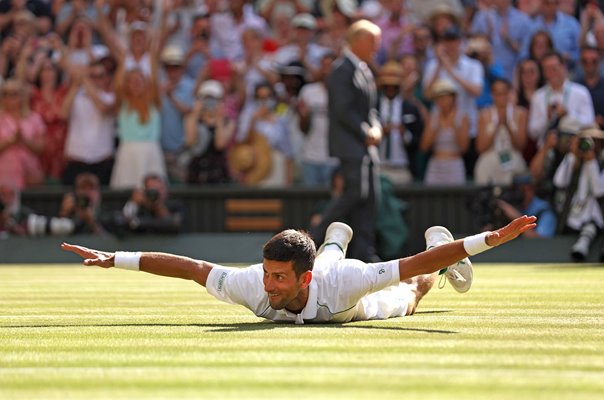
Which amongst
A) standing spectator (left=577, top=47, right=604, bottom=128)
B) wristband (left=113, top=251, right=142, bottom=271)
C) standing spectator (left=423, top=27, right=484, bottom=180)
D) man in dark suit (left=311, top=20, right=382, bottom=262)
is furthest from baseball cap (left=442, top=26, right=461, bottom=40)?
wristband (left=113, top=251, right=142, bottom=271)

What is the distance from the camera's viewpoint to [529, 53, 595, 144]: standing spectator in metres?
16.2

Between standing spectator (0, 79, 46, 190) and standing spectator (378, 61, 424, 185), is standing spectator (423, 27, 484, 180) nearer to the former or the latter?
standing spectator (378, 61, 424, 185)

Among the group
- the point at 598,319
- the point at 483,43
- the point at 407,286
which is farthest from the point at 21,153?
the point at 598,319

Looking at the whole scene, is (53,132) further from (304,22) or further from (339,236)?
(339,236)

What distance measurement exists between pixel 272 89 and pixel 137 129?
1799mm

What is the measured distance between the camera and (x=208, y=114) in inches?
683

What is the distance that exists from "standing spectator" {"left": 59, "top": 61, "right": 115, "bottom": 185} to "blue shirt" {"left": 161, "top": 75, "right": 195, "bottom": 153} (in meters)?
0.67

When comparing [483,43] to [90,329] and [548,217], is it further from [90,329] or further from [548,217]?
[90,329]

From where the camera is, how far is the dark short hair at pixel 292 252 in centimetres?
715

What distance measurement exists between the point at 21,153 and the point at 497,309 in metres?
10.2

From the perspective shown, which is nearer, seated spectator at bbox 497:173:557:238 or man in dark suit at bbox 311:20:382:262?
man in dark suit at bbox 311:20:382:262

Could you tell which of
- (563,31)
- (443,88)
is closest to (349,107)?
(443,88)

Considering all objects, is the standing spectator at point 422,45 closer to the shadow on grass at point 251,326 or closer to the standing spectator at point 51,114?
the standing spectator at point 51,114

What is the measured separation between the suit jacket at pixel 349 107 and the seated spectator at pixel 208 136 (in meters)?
3.51
